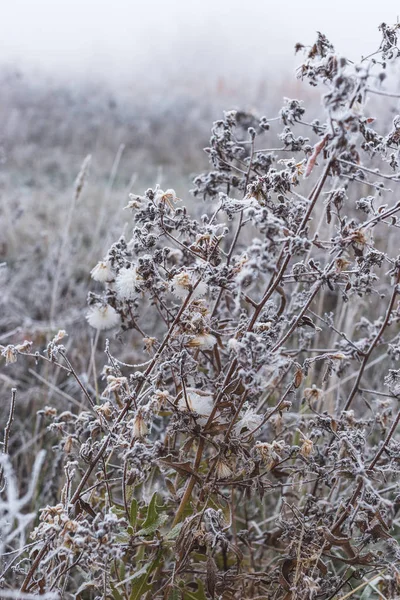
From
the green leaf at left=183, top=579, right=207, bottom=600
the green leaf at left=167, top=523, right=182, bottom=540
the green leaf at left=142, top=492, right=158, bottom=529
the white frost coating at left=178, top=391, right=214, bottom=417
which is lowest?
the green leaf at left=183, top=579, right=207, bottom=600

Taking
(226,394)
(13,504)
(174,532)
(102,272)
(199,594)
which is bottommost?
(199,594)

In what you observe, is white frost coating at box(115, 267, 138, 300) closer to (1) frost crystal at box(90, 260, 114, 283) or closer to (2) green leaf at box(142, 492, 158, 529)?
(1) frost crystal at box(90, 260, 114, 283)

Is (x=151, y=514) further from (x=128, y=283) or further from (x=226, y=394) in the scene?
(x=128, y=283)

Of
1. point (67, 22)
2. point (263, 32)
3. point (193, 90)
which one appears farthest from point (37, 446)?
point (67, 22)

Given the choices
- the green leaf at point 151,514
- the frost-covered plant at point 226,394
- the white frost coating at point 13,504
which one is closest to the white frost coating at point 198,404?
the frost-covered plant at point 226,394

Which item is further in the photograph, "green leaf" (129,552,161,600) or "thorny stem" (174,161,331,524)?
"green leaf" (129,552,161,600)

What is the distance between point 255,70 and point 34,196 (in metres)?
12.6

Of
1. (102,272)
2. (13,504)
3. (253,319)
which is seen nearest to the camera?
(13,504)

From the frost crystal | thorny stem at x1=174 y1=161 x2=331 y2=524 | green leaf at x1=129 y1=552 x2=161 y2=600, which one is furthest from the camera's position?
the frost crystal

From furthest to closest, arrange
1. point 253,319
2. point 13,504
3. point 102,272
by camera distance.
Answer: point 102,272 → point 253,319 → point 13,504

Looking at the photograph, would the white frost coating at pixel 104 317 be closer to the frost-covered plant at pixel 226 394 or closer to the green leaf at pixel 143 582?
the frost-covered plant at pixel 226 394

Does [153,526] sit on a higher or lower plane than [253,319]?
lower

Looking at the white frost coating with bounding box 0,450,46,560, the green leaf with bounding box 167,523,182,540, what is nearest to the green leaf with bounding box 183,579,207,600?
the green leaf with bounding box 167,523,182,540

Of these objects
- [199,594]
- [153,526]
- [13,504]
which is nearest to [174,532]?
[153,526]
